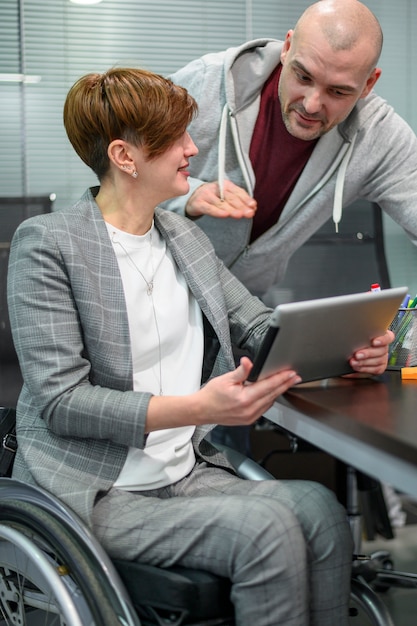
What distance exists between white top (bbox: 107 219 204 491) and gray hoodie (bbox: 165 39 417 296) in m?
0.59

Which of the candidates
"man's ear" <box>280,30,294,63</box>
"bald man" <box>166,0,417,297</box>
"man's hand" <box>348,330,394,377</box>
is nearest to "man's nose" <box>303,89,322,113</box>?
"bald man" <box>166,0,417,297</box>

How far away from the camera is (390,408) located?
1192mm

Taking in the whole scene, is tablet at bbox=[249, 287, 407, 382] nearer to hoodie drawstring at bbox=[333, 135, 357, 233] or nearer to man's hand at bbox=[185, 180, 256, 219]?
man's hand at bbox=[185, 180, 256, 219]

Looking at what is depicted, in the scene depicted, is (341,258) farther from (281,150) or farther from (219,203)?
(219,203)

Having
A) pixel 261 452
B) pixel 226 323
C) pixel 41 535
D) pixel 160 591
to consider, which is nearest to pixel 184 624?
pixel 160 591

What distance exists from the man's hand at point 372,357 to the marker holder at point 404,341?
131 millimetres

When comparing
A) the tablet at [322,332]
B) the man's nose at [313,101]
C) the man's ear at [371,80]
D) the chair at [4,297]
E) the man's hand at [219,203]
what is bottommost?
the chair at [4,297]

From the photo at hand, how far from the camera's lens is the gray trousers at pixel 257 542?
1.15 metres

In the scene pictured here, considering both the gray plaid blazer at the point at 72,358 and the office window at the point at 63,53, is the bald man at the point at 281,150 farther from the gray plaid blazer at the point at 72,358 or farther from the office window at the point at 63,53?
the office window at the point at 63,53

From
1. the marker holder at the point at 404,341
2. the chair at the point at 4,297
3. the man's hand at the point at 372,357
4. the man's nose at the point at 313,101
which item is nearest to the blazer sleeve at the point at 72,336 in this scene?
the man's hand at the point at 372,357

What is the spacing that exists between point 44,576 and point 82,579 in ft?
0.25

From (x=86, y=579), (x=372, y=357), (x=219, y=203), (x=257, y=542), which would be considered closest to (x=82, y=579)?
(x=86, y=579)

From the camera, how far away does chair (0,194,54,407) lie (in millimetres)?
2654

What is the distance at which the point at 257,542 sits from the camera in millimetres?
1162
